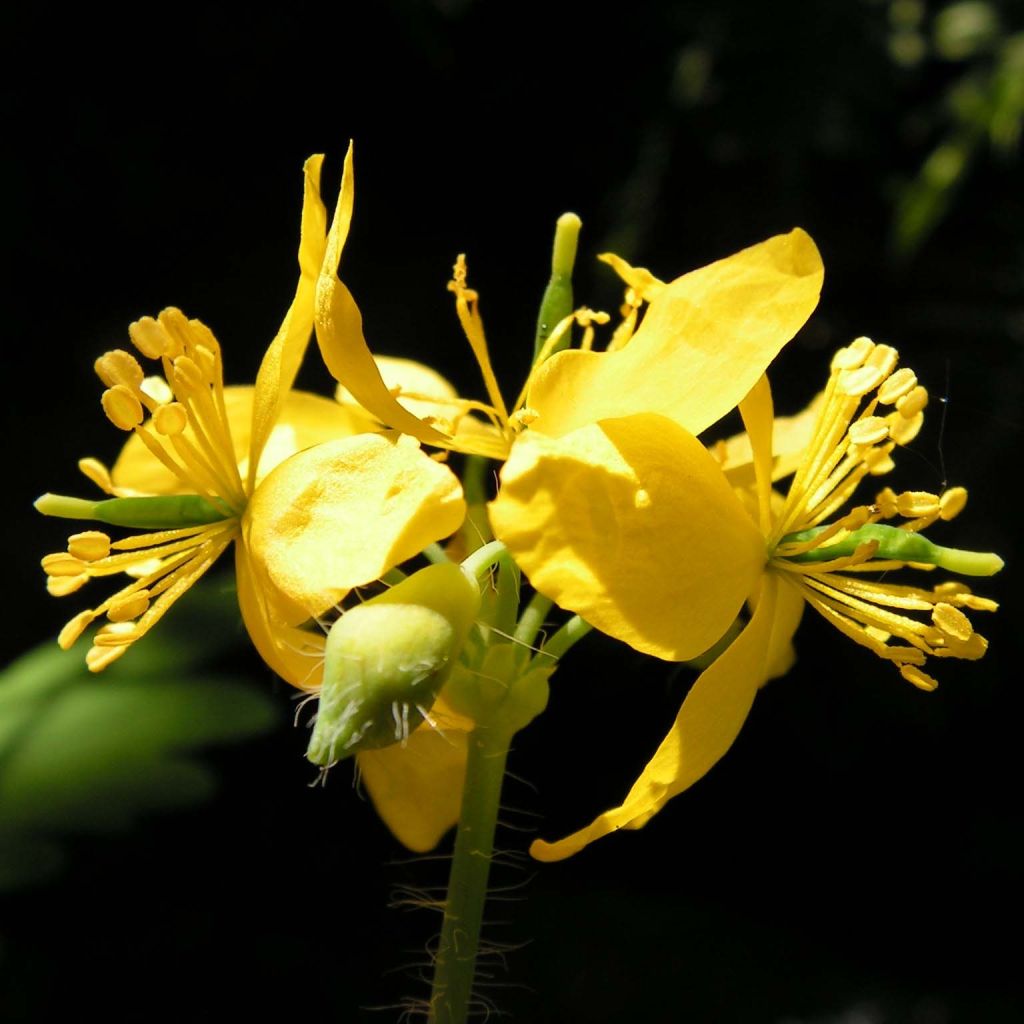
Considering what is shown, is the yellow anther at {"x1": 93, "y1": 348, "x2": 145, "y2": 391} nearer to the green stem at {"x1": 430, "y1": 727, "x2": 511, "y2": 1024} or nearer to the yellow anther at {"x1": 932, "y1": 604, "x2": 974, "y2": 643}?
the green stem at {"x1": 430, "y1": 727, "x2": 511, "y2": 1024}

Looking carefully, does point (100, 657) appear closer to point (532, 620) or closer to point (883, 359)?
point (532, 620)

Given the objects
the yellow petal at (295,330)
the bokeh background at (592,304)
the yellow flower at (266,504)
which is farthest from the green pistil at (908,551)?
the bokeh background at (592,304)

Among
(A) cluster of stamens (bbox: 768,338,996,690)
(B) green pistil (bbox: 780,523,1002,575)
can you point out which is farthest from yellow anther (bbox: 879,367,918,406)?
(B) green pistil (bbox: 780,523,1002,575)

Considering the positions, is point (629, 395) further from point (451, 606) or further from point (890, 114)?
point (890, 114)

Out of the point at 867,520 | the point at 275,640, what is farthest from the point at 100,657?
the point at 867,520

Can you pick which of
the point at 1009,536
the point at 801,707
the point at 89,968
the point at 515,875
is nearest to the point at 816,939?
the point at 801,707
